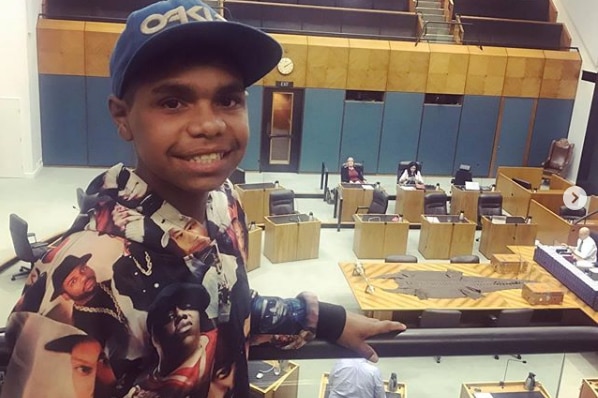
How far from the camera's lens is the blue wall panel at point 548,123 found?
52.6 ft

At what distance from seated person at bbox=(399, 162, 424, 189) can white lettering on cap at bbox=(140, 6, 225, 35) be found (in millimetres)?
11287

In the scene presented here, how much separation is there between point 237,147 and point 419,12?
15.9m

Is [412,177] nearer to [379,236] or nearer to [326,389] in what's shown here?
[379,236]

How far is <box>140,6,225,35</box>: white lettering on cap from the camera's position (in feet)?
3.44

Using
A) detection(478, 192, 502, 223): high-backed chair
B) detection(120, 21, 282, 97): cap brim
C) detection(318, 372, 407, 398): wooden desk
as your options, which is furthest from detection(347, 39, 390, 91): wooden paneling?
detection(120, 21, 282, 97): cap brim

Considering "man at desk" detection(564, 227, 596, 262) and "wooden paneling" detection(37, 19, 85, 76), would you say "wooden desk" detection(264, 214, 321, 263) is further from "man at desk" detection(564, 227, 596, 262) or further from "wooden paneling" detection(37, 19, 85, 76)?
"wooden paneling" detection(37, 19, 85, 76)

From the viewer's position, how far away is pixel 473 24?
15836 millimetres

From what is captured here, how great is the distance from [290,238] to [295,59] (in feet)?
20.0

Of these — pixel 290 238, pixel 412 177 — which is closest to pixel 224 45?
pixel 290 238

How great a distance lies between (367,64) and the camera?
48.8 feet

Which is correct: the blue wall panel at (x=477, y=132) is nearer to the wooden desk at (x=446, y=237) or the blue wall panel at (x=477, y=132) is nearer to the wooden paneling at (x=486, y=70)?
the wooden paneling at (x=486, y=70)

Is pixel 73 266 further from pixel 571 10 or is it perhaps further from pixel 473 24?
pixel 571 10

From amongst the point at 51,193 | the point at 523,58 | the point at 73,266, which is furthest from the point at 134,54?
the point at 523,58

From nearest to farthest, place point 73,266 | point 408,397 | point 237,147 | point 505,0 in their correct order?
point 73,266 → point 237,147 → point 408,397 → point 505,0
